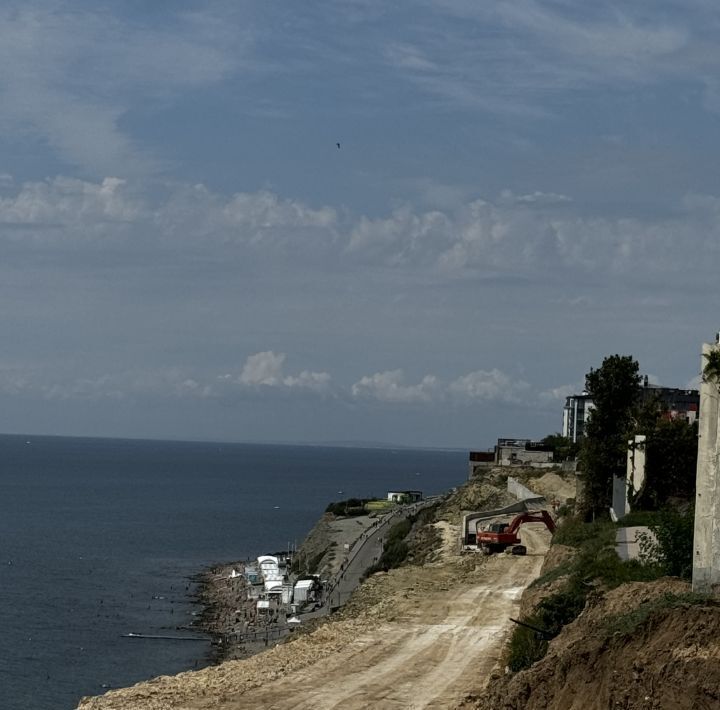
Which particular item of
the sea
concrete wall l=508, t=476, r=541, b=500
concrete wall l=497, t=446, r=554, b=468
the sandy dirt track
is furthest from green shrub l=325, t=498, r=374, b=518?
the sandy dirt track

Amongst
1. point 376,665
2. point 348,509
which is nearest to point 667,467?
point 376,665

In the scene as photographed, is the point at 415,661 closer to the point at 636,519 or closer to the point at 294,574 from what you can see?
the point at 636,519

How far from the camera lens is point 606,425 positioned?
46.3m

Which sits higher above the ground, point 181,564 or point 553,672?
point 553,672

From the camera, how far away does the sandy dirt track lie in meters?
26.0

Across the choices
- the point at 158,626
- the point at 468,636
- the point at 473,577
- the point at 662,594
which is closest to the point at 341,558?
the point at 158,626

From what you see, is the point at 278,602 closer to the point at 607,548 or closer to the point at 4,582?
the point at 4,582

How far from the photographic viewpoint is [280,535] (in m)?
127

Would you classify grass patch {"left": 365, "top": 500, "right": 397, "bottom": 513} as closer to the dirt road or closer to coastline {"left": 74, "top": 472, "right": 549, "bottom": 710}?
coastline {"left": 74, "top": 472, "right": 549, "bottom": 710}

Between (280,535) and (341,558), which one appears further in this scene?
(280,535)

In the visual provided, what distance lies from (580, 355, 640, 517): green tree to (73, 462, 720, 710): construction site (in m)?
3.93

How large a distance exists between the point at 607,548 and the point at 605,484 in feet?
64.5

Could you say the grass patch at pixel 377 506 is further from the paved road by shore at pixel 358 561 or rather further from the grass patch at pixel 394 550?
the grass patch at pixel 394 550

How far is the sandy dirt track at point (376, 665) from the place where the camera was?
26.0 metres
